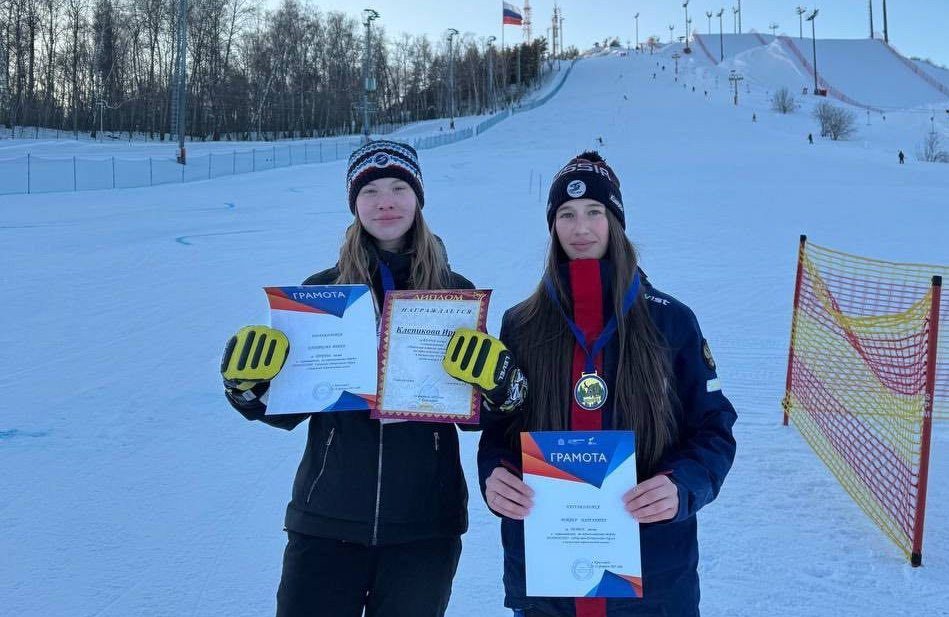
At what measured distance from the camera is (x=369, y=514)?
212 cm

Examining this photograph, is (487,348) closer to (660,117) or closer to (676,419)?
(676,419)

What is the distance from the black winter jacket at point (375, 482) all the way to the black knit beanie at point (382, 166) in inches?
29.0

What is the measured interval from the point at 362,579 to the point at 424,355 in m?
0.69

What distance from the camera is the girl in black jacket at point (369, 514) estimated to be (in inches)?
82.9

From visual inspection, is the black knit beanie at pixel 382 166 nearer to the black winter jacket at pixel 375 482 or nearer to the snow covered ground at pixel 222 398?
the snow covered ground at pixel 222 398

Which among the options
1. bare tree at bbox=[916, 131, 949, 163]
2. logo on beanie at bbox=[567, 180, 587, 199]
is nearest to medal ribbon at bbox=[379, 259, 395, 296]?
logo on beanie at bbox=[567, 180, 587, 199]

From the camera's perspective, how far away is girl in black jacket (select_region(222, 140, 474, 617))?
2.11m

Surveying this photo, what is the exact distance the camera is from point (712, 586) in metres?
3.30

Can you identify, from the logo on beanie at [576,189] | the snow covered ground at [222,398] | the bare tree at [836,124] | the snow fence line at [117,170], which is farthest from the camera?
the bare tree at [836,124]

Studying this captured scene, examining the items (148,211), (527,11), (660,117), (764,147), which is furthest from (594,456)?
(527,11)

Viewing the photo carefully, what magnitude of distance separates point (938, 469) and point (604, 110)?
157 ft

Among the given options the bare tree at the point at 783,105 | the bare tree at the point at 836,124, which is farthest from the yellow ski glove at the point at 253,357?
the bare tree at the point at 783,105

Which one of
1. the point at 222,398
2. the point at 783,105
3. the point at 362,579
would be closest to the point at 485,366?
the point at 362,579

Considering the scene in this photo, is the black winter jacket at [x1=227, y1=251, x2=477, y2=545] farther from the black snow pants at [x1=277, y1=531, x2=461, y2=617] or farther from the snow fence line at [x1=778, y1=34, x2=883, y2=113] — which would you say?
the snow fence line at [x1=778, y1=34, x2=883, y2=113]
